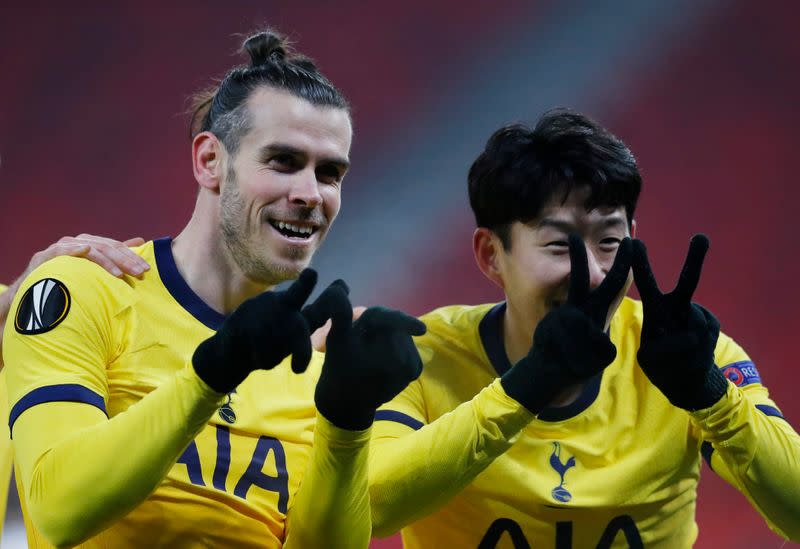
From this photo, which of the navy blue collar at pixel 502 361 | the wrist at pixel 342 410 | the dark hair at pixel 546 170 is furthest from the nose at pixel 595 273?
the wrist at pixel 342 410

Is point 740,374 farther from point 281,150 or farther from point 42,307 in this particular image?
point 42,307

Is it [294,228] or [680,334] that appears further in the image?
[294,228]

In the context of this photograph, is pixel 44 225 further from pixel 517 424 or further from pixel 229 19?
pixel 517 424

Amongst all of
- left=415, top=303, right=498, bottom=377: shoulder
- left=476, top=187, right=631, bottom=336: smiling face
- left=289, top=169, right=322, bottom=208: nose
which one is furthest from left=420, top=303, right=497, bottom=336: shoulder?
left=289, top=169, right=322, bottom=208: nose

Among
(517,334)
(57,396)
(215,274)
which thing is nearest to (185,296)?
(215,274)

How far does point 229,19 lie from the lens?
3.57 metres

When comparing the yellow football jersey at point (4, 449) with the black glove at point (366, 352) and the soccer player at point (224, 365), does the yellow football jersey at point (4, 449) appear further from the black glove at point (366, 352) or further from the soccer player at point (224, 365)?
the black glove at point (366, 352)

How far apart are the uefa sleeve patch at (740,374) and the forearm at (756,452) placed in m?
0.15

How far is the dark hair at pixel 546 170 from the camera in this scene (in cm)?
161

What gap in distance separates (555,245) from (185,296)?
1.85 ft

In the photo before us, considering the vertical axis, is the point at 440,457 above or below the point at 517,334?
below

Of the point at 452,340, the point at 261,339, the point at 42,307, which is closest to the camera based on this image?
the point at 261,339

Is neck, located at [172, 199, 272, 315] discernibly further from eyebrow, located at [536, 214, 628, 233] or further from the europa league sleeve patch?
eyebrow, located at [536, 214, 628, 233]

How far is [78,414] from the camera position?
124 cm
